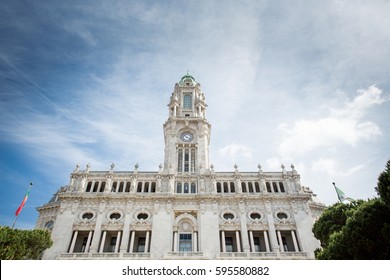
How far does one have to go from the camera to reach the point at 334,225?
3266 centimetres

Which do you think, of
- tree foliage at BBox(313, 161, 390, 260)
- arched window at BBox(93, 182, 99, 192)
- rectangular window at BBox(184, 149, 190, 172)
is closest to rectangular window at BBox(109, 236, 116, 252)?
arched window at BBox(93, 182, 99, 192)

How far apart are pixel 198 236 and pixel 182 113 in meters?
32.2

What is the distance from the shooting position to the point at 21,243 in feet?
92.5

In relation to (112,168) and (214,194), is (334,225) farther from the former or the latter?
(112,168)

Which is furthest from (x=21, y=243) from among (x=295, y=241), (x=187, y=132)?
(x=295, y=241)

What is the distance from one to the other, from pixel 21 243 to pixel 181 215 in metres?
25.3

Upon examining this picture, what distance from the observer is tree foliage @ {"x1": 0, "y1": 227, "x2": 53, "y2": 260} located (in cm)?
2555

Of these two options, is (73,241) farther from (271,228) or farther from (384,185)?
(384,185)

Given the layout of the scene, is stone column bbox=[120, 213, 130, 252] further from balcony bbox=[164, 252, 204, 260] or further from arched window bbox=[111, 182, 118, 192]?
arched window bbox=[111, 182, 118, 192]

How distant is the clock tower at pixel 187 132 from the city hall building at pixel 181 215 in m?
0.49

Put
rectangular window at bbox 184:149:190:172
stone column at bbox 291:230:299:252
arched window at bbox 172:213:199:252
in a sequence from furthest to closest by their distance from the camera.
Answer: rectangular window at bbox 184:149:190:172 → arched window at bbox 172:213:199:252 → stone column at bbox 291:230:299:252

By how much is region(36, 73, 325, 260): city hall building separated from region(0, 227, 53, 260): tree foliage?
9236mm

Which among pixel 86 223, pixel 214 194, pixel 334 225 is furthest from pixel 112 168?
pixel 334 225

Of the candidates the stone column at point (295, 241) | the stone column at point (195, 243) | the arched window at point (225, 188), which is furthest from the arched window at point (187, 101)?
the stone column at point (295, 241)
